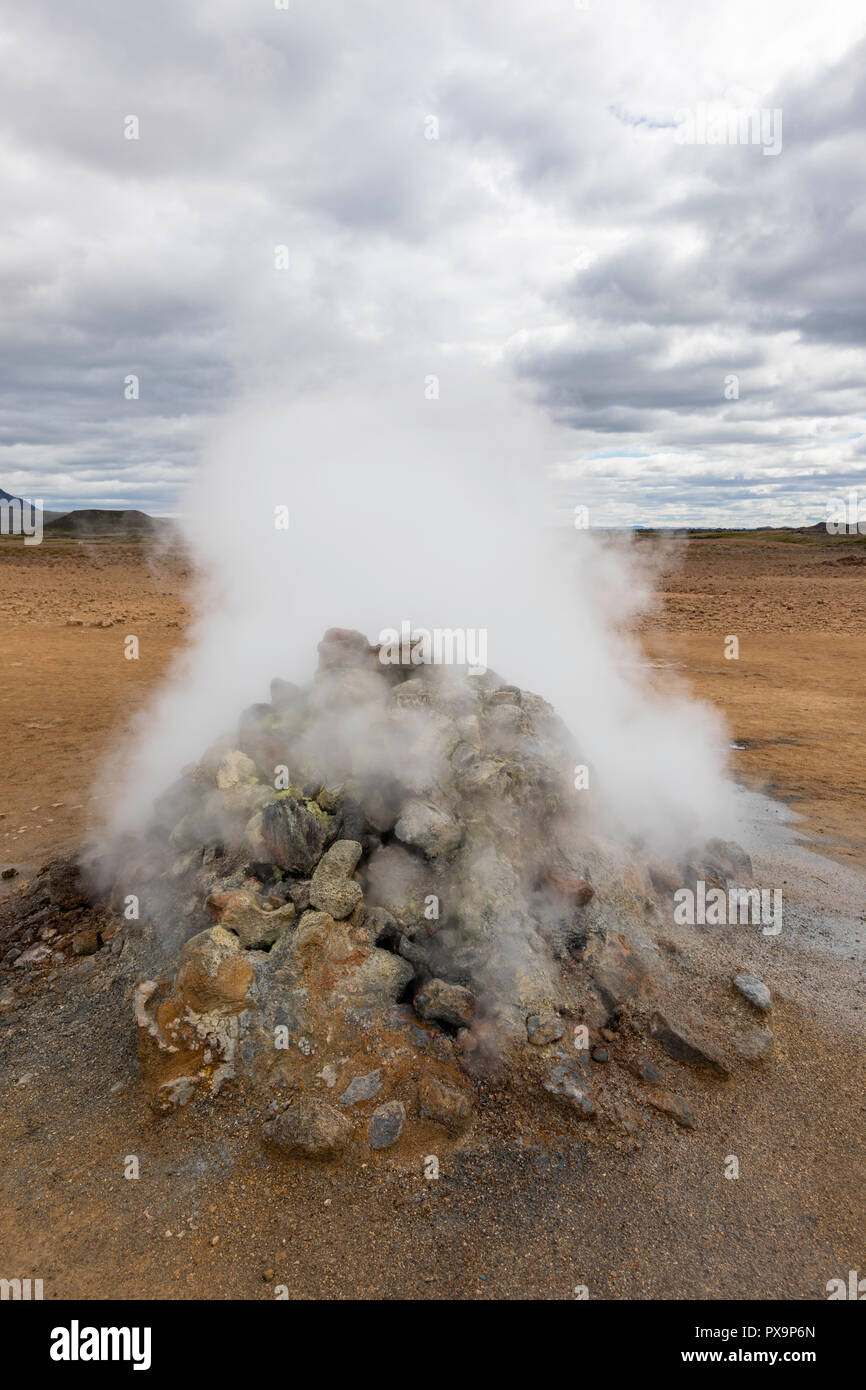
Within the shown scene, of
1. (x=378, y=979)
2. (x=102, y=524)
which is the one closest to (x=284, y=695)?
(x=378, y=979)

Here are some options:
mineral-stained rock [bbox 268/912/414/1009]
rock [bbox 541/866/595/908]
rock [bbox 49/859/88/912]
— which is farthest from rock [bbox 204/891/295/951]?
rock [bbox 49/859/88/912]

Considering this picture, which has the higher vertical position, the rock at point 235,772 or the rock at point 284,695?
the rock at point 284,695

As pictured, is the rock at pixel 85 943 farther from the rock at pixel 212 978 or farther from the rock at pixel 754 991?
the rock at pixel 754 991

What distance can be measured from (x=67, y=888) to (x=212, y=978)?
3062mm

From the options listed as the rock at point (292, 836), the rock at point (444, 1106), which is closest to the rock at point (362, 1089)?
the rock at point (444, 1106)

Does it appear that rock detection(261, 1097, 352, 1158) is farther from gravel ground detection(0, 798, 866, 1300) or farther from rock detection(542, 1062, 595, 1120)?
rock detection(542, 1062, 595, 1120)

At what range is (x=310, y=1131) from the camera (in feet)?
14.1

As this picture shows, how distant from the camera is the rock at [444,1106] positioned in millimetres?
4469

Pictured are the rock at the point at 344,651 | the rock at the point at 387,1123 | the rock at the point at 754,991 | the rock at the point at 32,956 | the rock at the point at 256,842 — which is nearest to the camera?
the rock at the point at 387,1123

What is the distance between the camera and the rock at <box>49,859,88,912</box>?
22.7 ft

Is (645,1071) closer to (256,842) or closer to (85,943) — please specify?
(256,842)

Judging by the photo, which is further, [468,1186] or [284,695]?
[284,695]

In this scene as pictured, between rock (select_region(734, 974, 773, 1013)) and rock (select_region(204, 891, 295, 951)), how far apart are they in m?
3.57

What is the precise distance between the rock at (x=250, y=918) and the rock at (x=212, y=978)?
0.29 m
